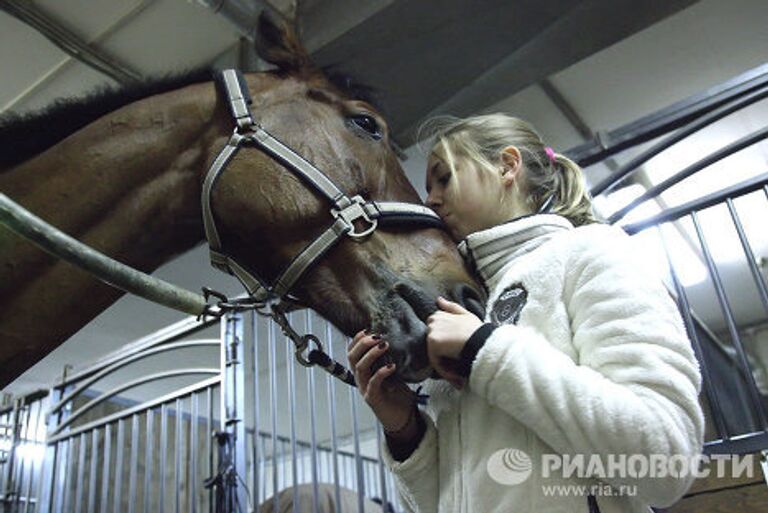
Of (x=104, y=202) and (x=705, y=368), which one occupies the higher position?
(x=104, y=202)

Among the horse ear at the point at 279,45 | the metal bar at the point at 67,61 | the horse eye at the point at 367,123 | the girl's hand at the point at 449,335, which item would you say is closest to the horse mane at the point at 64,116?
the horse ear at the point at 279,45

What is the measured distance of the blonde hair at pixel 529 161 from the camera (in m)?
1.15

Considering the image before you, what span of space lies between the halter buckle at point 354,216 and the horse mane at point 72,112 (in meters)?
0.37

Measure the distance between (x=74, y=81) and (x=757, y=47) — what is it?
2.96m

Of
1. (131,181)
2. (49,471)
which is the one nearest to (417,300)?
(131,181)

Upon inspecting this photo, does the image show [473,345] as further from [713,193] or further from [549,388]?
[713,193]

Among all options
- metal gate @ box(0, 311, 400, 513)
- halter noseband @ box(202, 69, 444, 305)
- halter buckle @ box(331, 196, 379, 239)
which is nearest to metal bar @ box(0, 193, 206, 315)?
halter noseband @ box(202, 69, 444, 305)

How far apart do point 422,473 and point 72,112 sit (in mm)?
994

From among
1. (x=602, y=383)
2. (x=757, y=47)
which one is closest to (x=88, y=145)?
(x=602, y=383)

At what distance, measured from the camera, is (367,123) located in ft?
4.27

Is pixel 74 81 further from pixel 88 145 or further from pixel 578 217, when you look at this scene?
pixel 578 217

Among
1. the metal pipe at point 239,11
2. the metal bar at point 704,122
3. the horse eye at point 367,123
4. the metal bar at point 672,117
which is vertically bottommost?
the horse eye at point 367,123

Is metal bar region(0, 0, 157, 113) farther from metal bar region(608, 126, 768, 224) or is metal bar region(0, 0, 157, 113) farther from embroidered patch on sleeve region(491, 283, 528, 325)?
embroidered patch on sleeve region(491, 283, 528, 325)

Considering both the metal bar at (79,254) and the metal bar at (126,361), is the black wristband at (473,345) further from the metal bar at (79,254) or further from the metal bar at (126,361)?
the metal bar at (126,361)
